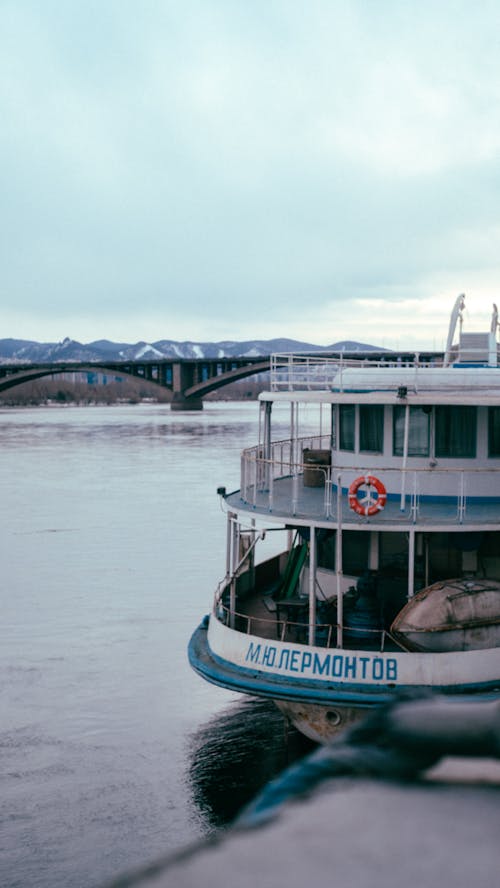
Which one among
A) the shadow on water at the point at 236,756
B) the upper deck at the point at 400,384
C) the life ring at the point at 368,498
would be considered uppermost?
the upper deck at the point at 400,384

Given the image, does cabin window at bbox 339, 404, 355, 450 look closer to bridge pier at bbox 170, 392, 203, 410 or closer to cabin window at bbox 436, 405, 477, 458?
cabin window at bbox 436, 405, 477, 458

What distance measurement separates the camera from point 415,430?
16281 mm

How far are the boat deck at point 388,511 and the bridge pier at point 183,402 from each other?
11031cm

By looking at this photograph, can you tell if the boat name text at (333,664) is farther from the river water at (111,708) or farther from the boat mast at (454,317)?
the boat mast at (454,317)

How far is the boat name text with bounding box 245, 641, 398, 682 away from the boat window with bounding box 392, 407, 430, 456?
4.26m

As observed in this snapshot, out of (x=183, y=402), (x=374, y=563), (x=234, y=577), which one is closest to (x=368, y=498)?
(x=374, y=563)

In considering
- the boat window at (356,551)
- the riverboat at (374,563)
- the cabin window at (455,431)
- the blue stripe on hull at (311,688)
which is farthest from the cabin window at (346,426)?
the blue stripe on hull at (311,688)

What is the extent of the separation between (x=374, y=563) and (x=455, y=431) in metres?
2.77

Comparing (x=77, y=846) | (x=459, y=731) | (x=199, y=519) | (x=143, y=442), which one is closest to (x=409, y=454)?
(x=77, y=846)

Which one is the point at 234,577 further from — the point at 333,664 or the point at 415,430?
the point at 415,430

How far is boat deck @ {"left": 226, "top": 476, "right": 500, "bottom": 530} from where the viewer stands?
14344 millimetres

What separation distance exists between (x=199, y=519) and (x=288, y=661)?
26088 mm

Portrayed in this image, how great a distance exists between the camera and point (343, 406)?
691 inches

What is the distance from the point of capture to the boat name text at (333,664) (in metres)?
13.4
